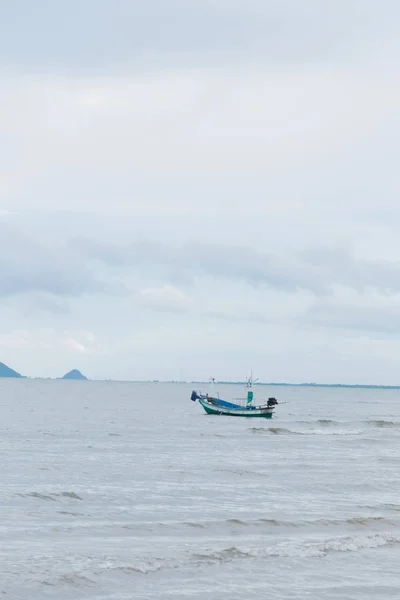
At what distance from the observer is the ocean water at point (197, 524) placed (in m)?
20.8

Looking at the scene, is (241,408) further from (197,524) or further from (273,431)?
(197,524)

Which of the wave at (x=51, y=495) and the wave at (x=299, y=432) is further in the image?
the wave at (x=299, y=432)

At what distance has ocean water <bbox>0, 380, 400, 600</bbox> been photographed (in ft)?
68.1

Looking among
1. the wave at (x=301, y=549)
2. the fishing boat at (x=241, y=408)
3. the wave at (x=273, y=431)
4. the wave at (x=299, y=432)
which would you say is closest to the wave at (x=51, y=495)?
the wave at (x=301, y=549)

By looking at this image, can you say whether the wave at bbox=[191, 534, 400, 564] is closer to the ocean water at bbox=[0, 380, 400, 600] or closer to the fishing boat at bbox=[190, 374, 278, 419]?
the ocean water at bbox=[0, 380, 400, 600]

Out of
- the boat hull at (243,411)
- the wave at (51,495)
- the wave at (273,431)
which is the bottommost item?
the wave at (51,495)

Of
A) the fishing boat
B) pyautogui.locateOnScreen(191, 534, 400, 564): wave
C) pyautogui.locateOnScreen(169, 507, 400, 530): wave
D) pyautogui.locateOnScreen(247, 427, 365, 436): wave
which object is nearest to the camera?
pyautogui.locateOnScreen(191, 534, 400, 564): wave

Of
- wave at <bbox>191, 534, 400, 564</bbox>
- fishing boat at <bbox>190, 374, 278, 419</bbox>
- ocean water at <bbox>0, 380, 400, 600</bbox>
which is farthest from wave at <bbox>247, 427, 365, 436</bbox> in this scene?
wave at <bbox>191, 534, 400, 564</bbox>

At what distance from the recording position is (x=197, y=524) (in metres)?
28.6

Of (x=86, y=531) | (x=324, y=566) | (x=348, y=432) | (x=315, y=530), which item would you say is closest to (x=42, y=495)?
(x=86, y=531)

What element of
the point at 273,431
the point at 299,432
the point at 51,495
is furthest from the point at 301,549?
the point at 299,432

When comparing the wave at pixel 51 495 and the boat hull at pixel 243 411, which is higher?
the boat hull at pixel 243 411

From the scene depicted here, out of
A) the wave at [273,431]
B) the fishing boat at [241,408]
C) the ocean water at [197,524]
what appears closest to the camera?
the ocean water at [197,524]

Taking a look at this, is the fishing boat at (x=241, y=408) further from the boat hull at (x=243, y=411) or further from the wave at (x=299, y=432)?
the wave at (x=299, y=432)
